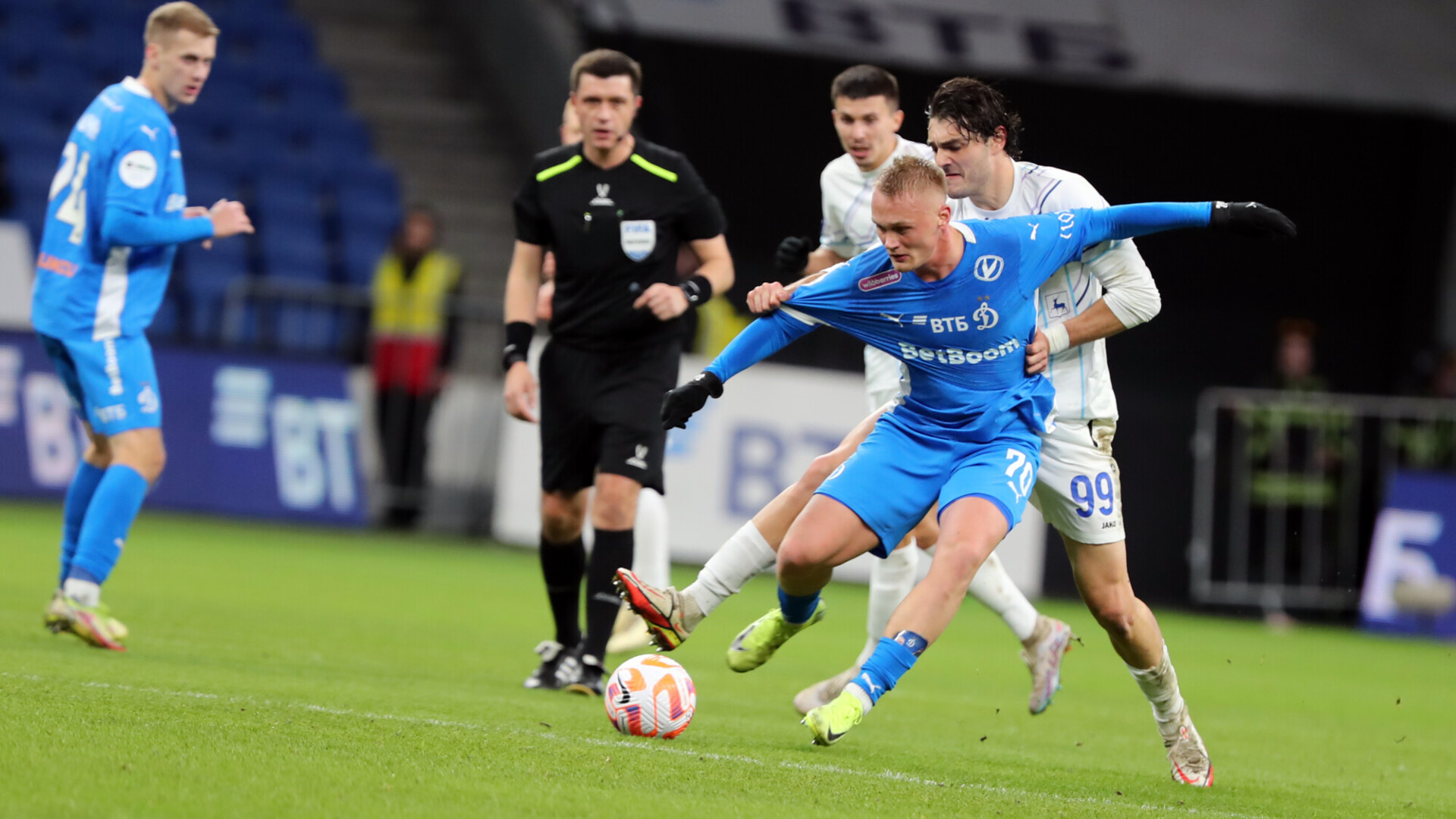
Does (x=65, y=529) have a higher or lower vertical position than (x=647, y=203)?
lower

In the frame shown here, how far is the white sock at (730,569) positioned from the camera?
5879 millimetres

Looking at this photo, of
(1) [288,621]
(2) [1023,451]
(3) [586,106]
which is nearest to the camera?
(2) [1023,451]

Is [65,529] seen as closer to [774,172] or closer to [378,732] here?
[378,732]

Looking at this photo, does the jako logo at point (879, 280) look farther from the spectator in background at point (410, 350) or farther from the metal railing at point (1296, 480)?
the spectator in background at point (410, 350)

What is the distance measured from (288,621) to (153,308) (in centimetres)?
200

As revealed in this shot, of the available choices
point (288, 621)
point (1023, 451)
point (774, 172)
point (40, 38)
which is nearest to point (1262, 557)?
point (774, 172)

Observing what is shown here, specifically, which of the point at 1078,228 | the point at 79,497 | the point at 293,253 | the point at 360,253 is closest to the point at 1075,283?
the point at 1078,228

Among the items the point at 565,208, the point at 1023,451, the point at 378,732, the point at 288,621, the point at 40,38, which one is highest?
the point at 40,38

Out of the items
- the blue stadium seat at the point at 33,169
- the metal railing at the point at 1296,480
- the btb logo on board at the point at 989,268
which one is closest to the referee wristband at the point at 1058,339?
the btb logo on board at the point at 989,268

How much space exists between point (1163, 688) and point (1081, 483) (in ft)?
2.41

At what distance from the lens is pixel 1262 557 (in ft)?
48.2

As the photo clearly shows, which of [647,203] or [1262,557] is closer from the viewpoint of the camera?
[647,203]

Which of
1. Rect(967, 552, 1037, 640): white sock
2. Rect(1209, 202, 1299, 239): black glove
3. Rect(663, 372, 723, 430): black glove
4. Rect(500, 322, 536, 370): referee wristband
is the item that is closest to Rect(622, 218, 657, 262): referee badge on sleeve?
Rect(500, 322, 536, 370): referee wristband

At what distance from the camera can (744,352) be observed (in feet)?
18.5
